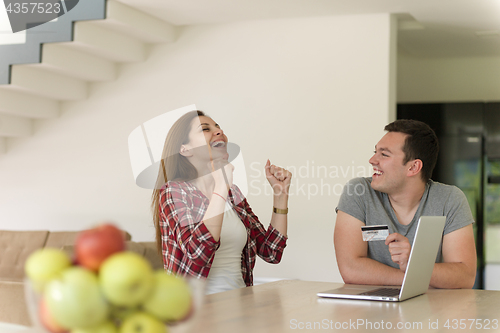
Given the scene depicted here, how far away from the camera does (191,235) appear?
1.97m

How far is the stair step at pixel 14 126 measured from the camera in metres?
4.98

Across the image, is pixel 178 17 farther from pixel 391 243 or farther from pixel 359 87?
pixel 391 243

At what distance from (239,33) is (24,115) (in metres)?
2.08

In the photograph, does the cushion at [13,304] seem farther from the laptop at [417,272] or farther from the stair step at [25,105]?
the laptop at [417,272]

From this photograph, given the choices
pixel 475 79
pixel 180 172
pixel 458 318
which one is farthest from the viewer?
pixel 475 79

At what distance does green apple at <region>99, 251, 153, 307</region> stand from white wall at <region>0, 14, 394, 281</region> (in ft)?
12.4

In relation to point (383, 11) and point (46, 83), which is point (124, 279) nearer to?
point (383, 11)

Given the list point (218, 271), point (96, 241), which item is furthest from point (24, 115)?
point (96, 241)

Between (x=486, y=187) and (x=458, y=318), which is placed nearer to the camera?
(x=458, y=318)

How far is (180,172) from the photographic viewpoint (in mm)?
2297

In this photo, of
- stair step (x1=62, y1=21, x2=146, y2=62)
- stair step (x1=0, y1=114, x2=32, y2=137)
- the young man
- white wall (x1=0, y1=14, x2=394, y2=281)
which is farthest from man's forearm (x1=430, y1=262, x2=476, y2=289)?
stair step (x1=0, y1=114, x2=32, y2=137)

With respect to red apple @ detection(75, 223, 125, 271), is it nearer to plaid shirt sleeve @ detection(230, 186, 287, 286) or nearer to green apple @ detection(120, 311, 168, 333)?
green apple @ detection(120, 311, 168, 333)

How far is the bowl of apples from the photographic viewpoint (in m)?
0.63

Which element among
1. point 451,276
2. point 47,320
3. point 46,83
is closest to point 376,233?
point 451,276
